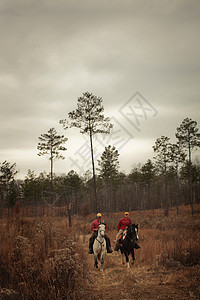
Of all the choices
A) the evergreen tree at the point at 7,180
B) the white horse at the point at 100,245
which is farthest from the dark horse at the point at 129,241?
the evergreen tree at the point at 7,180

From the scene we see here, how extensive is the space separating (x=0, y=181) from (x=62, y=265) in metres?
38.2

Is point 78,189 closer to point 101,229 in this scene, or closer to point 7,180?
point 7,180

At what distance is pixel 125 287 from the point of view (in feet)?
23.1

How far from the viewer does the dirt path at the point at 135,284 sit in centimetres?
622

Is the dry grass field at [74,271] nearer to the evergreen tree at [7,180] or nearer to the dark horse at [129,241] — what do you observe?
the dark horse at [129,241]

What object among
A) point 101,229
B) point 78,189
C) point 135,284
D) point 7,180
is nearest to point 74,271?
point 135,284

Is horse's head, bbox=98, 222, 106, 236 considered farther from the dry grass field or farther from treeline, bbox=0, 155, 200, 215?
treeline, bbox=0, 155, 200, 215

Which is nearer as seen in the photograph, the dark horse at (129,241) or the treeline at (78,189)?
the dark horse at (129,241)

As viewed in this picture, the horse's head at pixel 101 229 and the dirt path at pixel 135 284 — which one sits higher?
the horse's head at pixel 101 229

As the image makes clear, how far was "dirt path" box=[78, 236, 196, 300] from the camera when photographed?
20.4ft

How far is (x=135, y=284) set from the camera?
7238 millimetres

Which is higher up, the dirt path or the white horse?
the white horse

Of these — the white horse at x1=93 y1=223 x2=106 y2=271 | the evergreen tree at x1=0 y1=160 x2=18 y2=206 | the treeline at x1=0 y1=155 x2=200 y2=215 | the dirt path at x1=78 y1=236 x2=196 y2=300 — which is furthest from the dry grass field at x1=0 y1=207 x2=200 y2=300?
the evergreen tree at x1=0 y1=160 x2=18 y2=206

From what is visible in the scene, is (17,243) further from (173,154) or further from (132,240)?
(173,154)
